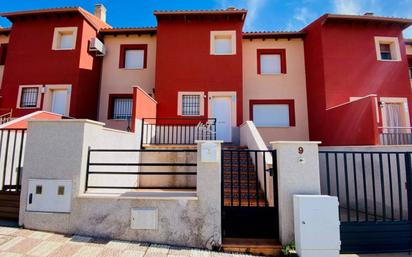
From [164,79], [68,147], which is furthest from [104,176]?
[164,79]

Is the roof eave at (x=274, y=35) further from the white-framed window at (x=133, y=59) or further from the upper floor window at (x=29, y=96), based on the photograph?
the upper floor window at (x=29, y=96)

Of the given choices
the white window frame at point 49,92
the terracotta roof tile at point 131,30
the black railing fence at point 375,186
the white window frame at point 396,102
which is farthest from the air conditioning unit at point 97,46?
the white window frame at point 396,102

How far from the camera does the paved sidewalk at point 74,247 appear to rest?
146 inches

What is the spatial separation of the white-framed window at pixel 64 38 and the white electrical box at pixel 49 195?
9106 mm

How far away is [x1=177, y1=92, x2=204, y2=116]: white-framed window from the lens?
11062mm

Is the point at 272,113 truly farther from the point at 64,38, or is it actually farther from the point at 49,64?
the point at 49,64

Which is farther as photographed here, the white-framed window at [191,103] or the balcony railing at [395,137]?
the white-framed window at [191,103]

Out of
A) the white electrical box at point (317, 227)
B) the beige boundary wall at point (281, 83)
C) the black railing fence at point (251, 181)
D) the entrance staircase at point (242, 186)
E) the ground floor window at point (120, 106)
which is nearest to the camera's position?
the white electrical box at point (317, 227)

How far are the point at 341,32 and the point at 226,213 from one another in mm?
11284

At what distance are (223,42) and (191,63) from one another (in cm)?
216

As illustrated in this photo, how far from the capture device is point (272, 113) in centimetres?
1190

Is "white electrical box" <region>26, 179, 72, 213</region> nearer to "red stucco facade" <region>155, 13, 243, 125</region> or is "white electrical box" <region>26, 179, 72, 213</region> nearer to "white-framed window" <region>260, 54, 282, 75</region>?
"red stucco facade" <region>155, 13, 243, 125</region>

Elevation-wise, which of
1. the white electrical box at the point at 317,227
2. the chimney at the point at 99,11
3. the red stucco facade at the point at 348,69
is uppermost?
the chimney at the point at 99,11

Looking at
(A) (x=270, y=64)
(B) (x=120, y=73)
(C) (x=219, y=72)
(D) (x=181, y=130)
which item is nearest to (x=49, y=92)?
(B) (x=120, y=73)
